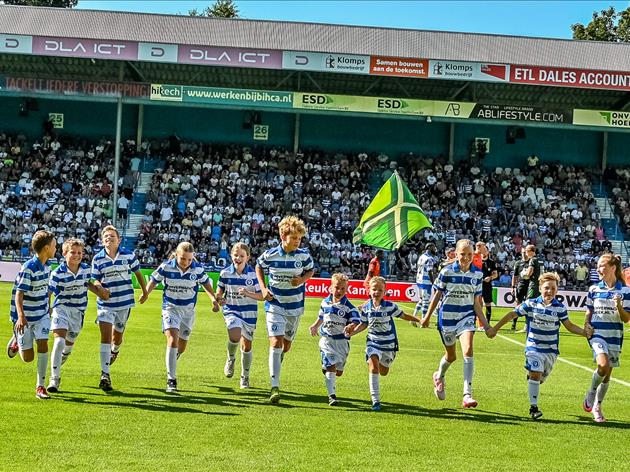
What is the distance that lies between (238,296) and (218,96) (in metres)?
24.4

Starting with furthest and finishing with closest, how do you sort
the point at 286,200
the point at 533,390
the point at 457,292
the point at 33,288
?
the point at 286,200, the point at 457,292, the point at 533,390, the point at 33,288

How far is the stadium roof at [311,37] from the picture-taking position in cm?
3972

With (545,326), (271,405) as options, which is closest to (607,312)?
(545,326)

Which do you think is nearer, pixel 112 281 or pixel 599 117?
pixel 112 281

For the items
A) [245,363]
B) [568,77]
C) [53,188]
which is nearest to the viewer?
[245,363]

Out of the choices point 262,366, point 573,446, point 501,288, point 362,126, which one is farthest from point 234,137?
point 573,446

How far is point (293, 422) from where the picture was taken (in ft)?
32.7

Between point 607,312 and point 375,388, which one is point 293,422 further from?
point 607,312

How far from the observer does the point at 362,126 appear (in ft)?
144

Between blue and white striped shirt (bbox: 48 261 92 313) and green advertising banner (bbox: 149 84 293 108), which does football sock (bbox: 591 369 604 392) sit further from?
green advertising banner (bbox: 149 84 293 108)

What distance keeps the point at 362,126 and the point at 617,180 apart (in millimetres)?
12385

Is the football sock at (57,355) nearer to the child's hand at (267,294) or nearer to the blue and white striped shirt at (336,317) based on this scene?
the child's hand at (267,294)

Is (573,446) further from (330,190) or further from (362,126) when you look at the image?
(362,126)

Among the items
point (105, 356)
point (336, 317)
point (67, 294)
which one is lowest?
point (105, 356)
